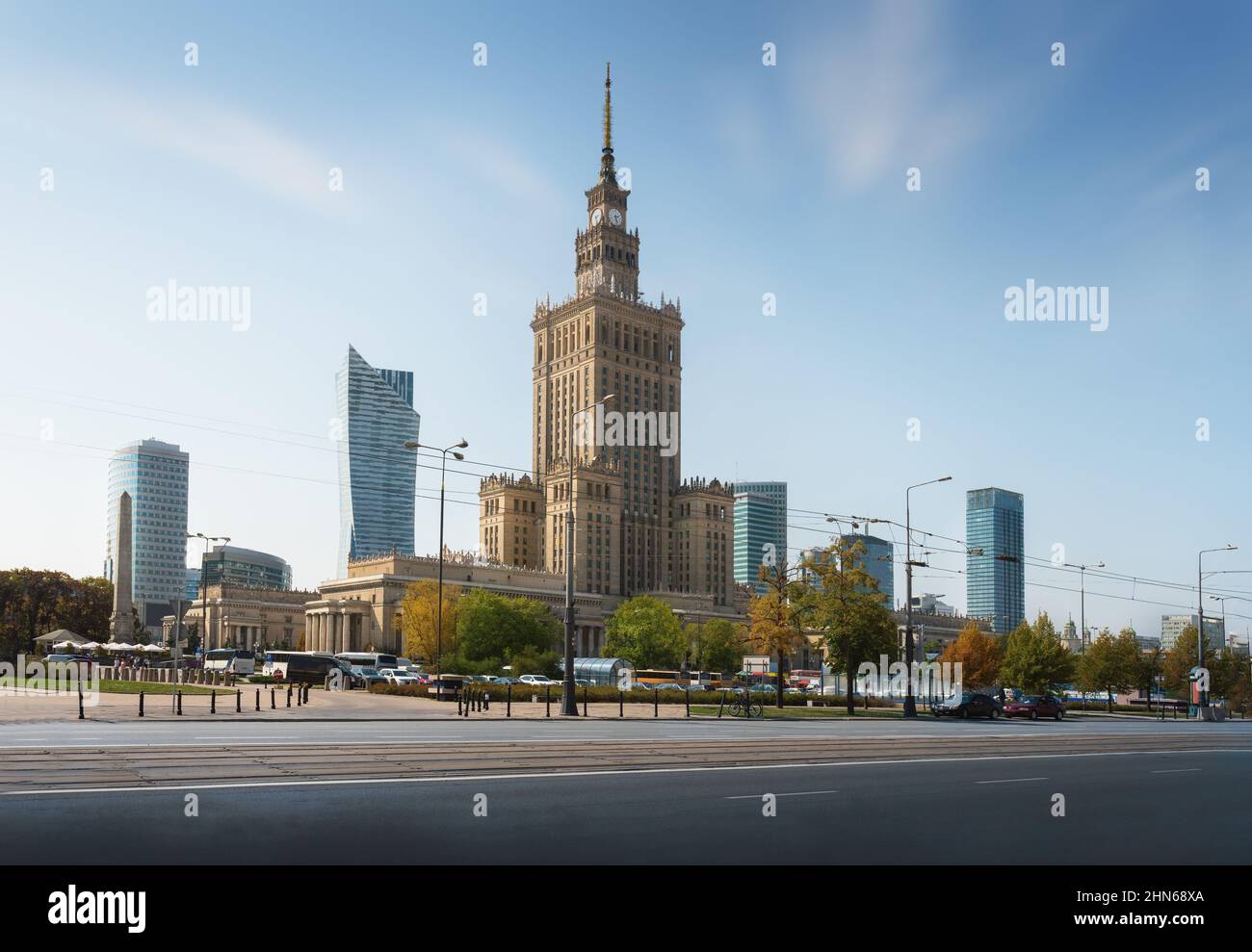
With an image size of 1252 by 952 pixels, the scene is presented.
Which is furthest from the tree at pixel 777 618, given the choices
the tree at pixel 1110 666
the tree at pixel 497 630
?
the tree at pixel 1110 666

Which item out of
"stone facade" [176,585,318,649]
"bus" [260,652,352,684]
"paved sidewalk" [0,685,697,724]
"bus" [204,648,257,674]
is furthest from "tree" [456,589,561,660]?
"stone facade" [176,585,318,649]

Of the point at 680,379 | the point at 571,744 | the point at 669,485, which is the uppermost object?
the point at 680,379

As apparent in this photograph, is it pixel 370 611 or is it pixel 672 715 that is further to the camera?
pixel 370 611

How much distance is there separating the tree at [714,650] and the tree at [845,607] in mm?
63899

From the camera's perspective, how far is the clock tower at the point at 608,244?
607 feet

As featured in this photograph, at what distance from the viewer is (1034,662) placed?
81.6 metres

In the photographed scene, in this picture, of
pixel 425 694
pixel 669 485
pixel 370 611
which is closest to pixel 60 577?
pixel 370 611

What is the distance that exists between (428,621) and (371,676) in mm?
29986

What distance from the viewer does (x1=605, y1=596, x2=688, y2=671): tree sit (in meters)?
112

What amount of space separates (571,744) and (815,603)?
1427 inches

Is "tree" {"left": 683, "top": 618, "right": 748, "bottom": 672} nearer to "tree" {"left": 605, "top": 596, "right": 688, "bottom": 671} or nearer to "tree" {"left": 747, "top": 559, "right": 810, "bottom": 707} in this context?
"tree" {"left": 605, "top": 596, "right": 688, "bottom": 671}

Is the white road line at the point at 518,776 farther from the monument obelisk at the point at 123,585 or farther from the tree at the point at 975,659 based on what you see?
the monument obelisk at the point at 123,585

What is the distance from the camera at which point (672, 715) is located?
4616cm
